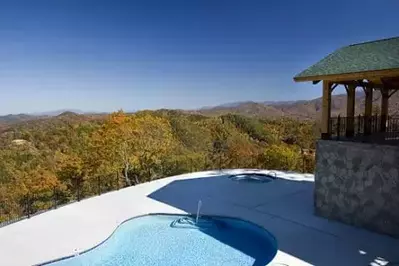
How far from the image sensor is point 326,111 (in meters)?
10.1

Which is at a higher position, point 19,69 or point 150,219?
point 19,69

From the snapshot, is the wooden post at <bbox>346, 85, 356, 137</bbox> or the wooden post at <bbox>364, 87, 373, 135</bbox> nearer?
the wooden post at <bbox>346, 85, 356, 137</bbox>

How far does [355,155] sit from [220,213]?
4868 mm

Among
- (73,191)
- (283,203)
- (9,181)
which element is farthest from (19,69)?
(283,203)

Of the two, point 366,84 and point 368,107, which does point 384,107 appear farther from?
point 366,84

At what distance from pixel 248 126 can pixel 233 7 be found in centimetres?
2278

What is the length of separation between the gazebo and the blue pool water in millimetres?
2806

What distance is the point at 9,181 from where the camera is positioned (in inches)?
1011

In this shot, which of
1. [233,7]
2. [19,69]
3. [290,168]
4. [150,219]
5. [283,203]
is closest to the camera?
[150,219]

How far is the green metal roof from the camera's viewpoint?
8751mm

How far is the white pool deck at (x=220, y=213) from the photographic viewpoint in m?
7.79

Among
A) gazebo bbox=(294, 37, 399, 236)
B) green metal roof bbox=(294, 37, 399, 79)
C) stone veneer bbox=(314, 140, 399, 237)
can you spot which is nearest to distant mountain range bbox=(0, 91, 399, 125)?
green metal roof bbox=(294, 37, 399, 79)

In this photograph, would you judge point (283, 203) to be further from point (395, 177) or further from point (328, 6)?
point (328, 6)

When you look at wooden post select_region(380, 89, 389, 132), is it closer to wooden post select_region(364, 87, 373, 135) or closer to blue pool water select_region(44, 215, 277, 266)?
wooden post select_region(364, 87, 373, 135)
